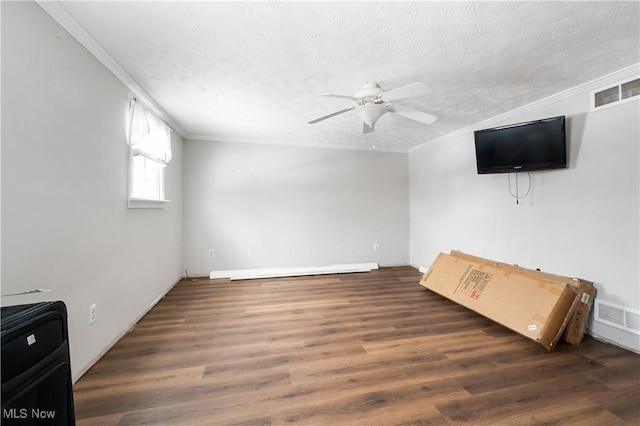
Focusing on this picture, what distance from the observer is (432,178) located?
4.37 meters

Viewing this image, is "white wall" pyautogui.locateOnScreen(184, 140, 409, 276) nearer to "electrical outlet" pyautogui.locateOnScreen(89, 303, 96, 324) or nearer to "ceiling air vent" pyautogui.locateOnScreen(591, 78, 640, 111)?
"electrical outlet" pyautogui.locateOnScreen(89, 303, 96, 324)

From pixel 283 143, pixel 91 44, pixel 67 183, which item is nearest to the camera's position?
pixel 67 183

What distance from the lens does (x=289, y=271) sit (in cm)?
425

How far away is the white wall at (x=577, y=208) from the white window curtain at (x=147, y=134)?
13.1 ft

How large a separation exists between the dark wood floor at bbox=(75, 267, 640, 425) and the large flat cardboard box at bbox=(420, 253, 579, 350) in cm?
14

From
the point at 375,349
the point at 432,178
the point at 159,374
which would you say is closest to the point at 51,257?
the point at 159,374

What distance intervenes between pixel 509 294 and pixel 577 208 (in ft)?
3.37

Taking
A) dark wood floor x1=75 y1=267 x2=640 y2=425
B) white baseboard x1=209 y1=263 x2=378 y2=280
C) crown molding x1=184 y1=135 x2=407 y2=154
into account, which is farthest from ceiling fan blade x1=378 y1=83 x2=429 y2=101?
white baseboard x1=209 y1=263 x2=378 y2=280

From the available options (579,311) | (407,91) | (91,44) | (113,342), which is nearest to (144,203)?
(113,342)

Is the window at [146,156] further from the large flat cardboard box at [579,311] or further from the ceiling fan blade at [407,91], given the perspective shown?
the large flat cardboard box at [579,311]

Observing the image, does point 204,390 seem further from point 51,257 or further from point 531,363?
point 531,363

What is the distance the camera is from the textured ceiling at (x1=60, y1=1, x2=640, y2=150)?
143 centimetres

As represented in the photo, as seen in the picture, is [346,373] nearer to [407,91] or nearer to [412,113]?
[407,91]

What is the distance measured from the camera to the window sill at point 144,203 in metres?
2.32
